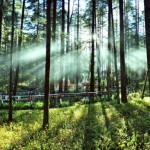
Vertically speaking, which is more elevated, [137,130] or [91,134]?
[137,130]

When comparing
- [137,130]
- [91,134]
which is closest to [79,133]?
[91,134]

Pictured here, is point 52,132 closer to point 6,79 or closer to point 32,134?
point 32,134

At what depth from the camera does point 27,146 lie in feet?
33.1

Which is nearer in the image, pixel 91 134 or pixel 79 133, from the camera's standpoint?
pixel 91 134

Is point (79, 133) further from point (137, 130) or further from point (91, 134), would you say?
point (137, 130)

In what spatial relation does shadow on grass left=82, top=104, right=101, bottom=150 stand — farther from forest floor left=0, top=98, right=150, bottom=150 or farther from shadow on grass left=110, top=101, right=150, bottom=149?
shadow on grass left=110, top=101, right=150, bottom=149

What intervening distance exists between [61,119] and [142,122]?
4.17 metres

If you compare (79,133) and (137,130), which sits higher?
(137,130)

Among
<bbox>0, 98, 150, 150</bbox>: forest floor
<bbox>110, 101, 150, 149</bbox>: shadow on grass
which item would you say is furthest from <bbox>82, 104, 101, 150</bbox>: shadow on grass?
<bbox>110, 101, 150, 149</bbox>: shadow on grass

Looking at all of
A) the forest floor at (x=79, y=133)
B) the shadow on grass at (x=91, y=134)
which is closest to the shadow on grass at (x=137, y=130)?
the forest floor at (x=79, y=133)

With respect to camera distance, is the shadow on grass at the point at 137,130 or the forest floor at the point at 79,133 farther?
the forest floor at the point at 79,133

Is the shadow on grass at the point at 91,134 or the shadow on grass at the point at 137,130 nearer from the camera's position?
the shadow on grass at the point at 137,130

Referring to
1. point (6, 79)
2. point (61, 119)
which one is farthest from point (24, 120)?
point (6, 79)

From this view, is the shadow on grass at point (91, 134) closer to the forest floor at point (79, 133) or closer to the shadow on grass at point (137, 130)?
the forest floor at point (79, 133)
